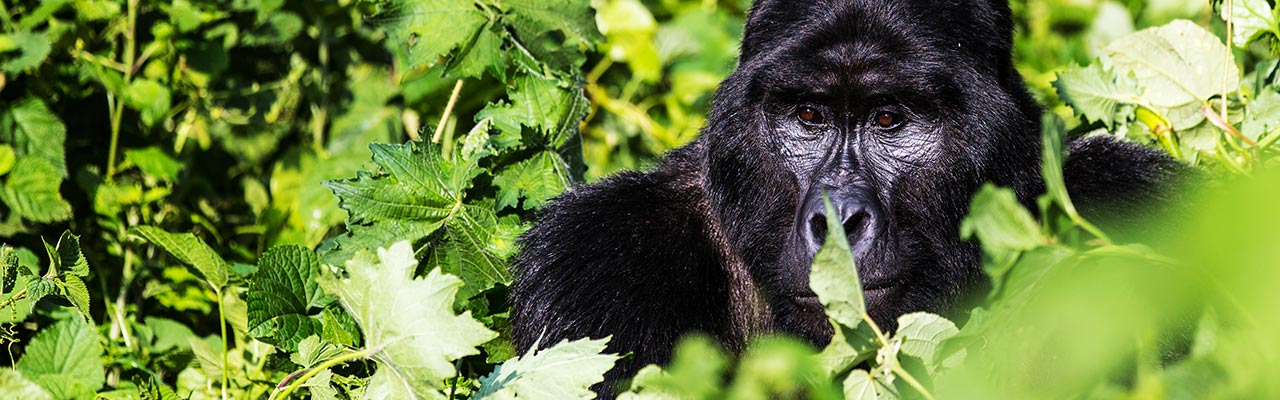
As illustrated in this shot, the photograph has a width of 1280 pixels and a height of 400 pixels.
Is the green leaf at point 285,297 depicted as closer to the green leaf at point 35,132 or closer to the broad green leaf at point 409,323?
the broad green leaf at point 409,323

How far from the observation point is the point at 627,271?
314 centimetres

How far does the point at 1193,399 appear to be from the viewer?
152 cm

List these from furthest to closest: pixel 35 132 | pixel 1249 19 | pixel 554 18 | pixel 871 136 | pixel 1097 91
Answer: pixel 35 132 < pixel 554 18 < pixel 1097 91 < pixel 1249 19 < pixel 871 136

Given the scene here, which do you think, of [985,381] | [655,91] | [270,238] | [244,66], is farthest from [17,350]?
[655,91]

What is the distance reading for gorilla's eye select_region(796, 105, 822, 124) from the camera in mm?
3156

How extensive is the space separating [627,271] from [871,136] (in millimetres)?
647

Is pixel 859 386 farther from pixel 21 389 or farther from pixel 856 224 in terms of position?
pixel 21 389

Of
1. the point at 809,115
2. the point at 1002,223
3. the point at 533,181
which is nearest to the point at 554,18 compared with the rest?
the point at 533,181

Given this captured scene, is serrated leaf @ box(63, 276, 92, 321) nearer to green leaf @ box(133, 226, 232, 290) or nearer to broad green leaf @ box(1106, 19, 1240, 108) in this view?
green leaf @ box(133, 226, 232, 290)

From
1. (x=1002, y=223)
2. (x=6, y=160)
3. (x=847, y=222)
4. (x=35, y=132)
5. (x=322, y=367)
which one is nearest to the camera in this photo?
(x=1002, y=223)

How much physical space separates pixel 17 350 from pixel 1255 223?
3.31 m

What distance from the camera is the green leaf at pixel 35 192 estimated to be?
4.02 meters

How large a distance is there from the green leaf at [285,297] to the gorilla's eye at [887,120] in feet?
4.49

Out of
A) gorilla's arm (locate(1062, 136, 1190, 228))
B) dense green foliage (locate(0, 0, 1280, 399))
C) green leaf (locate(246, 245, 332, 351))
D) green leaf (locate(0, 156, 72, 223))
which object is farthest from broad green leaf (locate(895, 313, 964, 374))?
green leaf (locate(0, 156, 72, 223))
